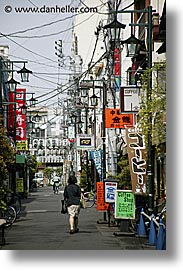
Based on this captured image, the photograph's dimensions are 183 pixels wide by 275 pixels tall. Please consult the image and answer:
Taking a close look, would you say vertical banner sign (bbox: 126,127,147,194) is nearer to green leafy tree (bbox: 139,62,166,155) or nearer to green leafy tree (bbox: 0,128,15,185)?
green leafy tree (bbox: 139,62,166,155)

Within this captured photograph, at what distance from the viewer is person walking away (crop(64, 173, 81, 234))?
43.4 feet

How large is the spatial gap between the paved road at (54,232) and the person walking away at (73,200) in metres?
0.17

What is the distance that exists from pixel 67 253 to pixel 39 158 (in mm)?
4123

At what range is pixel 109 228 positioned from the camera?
15.4m

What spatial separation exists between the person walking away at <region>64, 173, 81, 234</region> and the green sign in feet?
2.67

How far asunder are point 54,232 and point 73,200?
168cm

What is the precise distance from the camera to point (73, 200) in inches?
529

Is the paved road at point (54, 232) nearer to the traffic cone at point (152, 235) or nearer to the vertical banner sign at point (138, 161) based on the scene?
the traffic cone at point (152, 235)

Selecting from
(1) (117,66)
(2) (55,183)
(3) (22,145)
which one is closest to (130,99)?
(3) (22,145)

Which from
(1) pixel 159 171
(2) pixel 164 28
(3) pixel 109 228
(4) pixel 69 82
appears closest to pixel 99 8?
(2) pixel 164 28

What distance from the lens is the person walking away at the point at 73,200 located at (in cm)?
1323

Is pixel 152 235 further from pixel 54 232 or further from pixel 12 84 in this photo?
pixel 12 84

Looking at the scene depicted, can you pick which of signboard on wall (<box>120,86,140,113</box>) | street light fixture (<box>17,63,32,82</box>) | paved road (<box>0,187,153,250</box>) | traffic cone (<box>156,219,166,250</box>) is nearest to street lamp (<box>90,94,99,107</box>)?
paved road (<box>0,187,153,250</box>)
